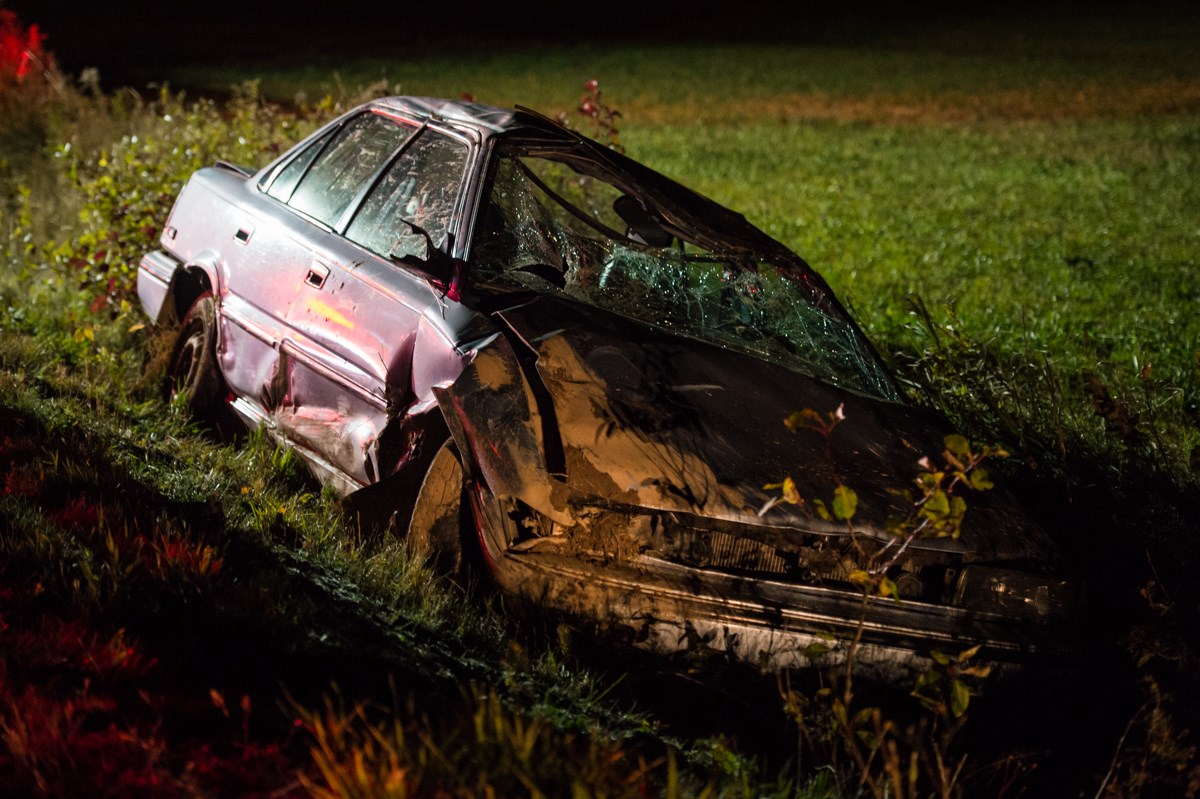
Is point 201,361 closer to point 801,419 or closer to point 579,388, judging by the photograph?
point 579,388

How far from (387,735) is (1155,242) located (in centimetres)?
1077

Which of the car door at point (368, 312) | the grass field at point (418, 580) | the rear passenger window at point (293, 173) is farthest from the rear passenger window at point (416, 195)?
the grass field at point (418, 580)

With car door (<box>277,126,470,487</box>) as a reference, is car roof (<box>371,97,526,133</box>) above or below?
above

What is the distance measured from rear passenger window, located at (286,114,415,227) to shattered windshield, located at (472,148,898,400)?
645 millimetres

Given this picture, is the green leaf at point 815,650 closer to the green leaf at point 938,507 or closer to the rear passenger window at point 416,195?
the green leaf at point 938,507

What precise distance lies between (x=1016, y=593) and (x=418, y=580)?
175cm

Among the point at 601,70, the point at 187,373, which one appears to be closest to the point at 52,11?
the point at 601,70

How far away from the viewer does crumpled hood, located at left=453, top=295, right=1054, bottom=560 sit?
3281mm

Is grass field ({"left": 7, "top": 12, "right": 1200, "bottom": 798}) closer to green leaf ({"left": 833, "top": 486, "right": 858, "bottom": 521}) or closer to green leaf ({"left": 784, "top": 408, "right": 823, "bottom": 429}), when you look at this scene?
green leaf ({"left": 833, "top": 486, "right": 858, "bottom": 521})

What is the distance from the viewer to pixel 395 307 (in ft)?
13.3

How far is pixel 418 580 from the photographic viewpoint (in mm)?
3633

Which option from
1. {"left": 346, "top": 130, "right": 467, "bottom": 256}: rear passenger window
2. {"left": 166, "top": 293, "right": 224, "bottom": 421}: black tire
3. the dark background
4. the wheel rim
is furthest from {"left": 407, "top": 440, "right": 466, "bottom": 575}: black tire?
the dark background

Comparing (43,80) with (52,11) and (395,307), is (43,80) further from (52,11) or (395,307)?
(52,11)

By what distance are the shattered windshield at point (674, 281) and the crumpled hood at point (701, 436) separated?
0.19 meters
